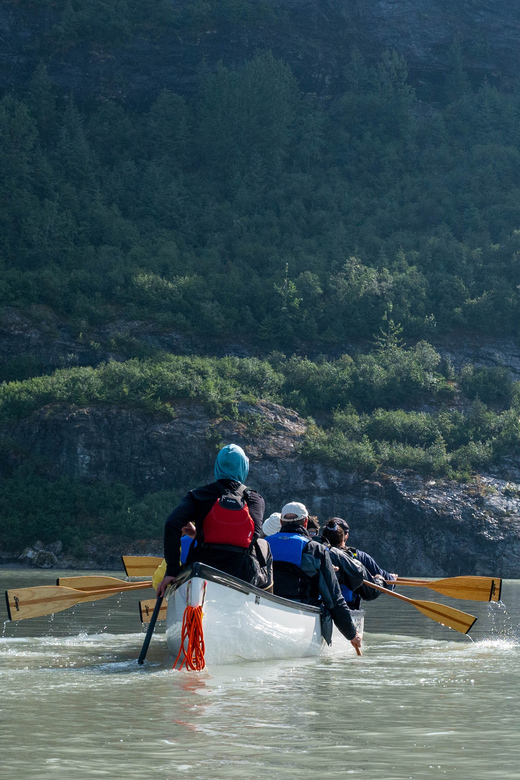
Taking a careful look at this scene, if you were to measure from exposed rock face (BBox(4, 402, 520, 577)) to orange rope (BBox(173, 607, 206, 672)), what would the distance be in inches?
1086

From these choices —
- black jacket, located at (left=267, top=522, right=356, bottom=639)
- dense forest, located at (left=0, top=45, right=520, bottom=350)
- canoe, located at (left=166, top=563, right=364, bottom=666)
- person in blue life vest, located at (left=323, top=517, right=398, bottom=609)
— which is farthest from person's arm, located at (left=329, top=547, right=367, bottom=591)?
dense forest, located at (left=0, top=45, right=520, bottom=350)

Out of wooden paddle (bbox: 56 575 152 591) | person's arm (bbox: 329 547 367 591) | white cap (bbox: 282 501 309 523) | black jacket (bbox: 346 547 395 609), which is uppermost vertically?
white cap (bbox: 282 501 309 523)

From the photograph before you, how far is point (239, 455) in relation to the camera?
10008mm

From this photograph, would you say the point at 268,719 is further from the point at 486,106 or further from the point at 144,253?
the point at 486,106

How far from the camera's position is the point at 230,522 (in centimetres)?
975

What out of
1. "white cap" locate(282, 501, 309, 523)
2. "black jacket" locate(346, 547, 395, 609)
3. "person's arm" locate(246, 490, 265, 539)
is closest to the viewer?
"person's arm" locate(246, 490, 265, 539)

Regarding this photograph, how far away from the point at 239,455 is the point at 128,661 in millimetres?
2515

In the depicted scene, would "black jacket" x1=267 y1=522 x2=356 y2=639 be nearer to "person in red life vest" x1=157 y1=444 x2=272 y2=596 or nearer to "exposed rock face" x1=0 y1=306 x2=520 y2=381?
"person in red life vest" x1=157 y1=444 x2=272 y2=596

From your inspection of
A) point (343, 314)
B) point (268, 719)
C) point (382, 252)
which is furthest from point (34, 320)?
point (268, 719)

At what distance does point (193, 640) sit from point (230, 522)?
1.12 metres

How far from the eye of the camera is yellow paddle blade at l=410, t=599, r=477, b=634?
43.7 feet

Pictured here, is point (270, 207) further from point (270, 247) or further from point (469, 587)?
point (469, 587)

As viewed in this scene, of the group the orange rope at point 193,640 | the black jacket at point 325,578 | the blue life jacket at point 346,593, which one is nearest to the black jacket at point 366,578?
the blue life jacket at point 346,593

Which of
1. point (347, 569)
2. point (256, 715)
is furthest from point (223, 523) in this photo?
point (347, 569)
